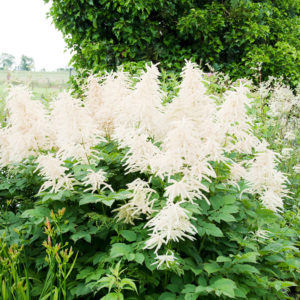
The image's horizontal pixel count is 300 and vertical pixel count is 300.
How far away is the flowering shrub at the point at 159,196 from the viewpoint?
193cm

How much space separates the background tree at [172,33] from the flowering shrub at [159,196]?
4661 mm

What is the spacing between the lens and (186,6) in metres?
7.39

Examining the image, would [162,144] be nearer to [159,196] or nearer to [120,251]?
[159,196]

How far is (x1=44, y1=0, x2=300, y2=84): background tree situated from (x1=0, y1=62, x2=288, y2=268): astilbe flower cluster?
4.58 m

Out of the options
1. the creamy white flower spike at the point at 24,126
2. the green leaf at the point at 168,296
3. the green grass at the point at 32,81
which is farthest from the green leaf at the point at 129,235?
the green grass at the point at 32,81

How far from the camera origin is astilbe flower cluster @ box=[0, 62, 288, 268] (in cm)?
188

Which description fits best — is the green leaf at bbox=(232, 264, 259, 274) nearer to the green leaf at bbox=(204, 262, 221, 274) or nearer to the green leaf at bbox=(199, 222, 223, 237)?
the green leaf at bbox=(204, 262, 221, 274)

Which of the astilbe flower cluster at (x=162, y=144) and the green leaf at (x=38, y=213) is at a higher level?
the astilbe flower cluster at (x=162, y=144)

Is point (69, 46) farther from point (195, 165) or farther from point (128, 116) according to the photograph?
point (195, 165)

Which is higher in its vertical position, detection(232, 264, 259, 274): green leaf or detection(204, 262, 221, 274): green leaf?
detection(232, 264, 259, 274): green leaf

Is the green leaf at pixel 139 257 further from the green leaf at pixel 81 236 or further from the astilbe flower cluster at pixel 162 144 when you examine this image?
the green leaf at pixel 81 236

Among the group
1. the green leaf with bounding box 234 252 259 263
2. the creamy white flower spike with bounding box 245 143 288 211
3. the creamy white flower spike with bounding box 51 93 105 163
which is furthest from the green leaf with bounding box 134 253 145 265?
the creamy white flower spike with bounding box 245 143 288 211

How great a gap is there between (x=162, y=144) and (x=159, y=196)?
1.23ft

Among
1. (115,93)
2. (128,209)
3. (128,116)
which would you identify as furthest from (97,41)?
(128,209)
